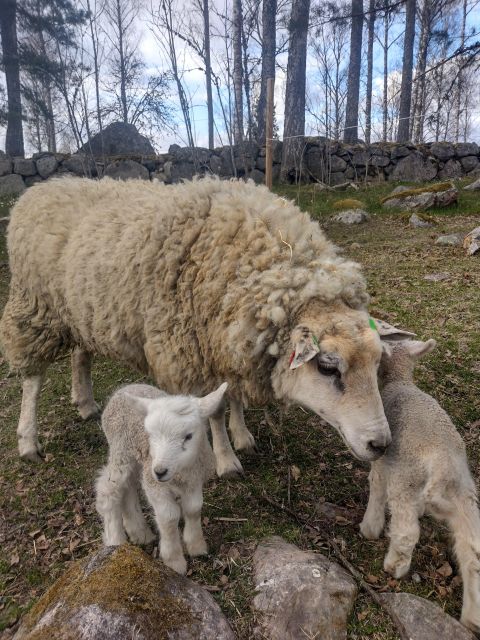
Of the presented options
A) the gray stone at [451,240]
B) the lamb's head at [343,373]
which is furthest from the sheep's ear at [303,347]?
the gray stone at [451,240]

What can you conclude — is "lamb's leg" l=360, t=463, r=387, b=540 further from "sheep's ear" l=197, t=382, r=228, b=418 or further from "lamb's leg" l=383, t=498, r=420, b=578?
"sheep's ear" l=197, t=382, r=228, b=418

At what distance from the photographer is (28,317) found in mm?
4309

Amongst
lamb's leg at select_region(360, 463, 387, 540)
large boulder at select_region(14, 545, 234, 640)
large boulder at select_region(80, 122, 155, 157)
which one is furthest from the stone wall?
large boulder at select_region(14, 545, 234, 640)

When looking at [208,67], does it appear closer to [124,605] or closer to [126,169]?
[126,169]

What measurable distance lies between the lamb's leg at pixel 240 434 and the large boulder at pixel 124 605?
153 centimetres

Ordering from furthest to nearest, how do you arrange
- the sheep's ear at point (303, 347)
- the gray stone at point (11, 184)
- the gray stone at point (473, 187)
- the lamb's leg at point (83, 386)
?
the gray stone at point (11, 184)
the gray stone at point (473, 187)
the lamb's leg at point (83, 386)
the sheep's ear at point (303, 347)

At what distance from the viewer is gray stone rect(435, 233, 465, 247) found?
888cm

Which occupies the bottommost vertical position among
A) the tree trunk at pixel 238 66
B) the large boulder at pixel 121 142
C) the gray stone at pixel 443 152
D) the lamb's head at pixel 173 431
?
the lamb's head at pixel 173 431

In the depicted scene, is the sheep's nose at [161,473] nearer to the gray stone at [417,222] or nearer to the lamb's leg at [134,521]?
the lamb's leg at [134,521]

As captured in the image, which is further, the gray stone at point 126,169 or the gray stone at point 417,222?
the gray stone at point 126,169

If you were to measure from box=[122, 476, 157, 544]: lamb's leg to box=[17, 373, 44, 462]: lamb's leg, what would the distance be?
1514 mm

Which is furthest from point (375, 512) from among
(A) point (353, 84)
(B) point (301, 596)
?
(A) point (353, 84)

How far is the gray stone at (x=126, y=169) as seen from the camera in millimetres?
14070

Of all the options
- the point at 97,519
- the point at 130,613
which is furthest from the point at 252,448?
the point at 130,613
